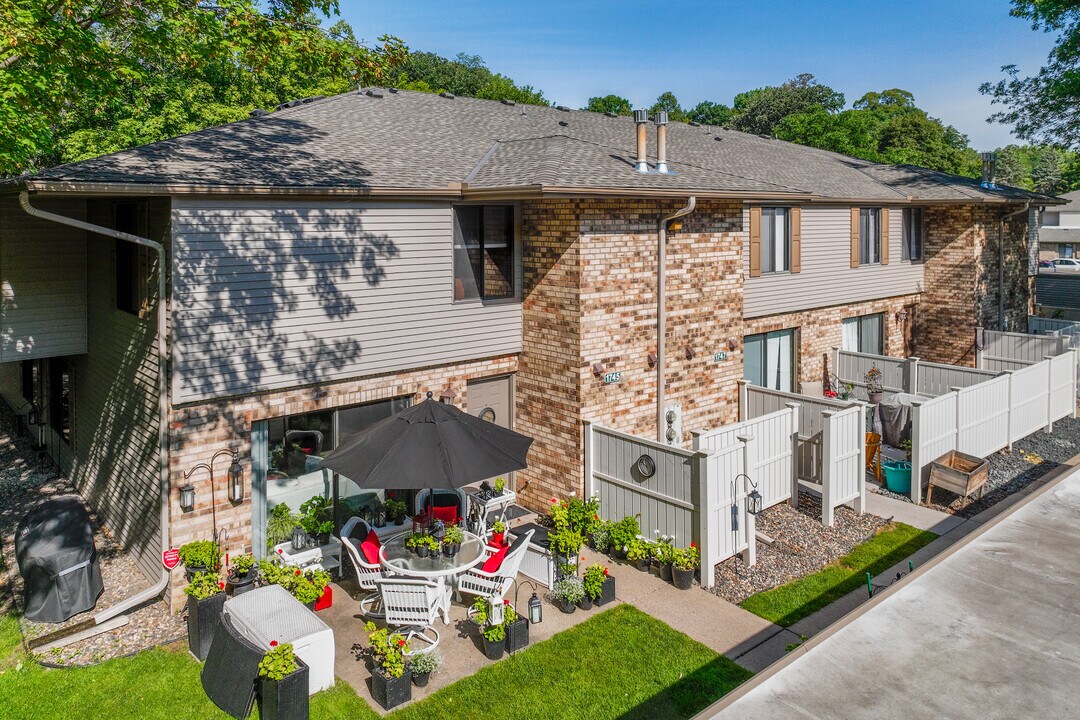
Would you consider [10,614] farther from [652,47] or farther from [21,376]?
[652,47]

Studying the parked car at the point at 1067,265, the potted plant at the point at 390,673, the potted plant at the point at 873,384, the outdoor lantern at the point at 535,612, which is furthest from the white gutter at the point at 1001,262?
the parked car at the point at 1067,265

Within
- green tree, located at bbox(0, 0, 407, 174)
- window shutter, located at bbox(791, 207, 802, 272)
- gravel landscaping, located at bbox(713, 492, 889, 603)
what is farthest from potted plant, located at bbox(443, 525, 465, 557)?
window shutter, located at bbox(791, 207, 802, 272)

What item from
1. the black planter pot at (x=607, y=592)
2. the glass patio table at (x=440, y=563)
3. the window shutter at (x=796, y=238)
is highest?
the window shutter at (x=796, y=238)

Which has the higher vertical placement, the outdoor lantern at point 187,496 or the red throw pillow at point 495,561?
the outdoor lantern at point 187,496

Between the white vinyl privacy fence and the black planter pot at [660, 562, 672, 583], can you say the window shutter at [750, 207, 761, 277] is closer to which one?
the white vinyl privacy fence

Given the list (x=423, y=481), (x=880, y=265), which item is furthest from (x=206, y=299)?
(x=880, y=265)

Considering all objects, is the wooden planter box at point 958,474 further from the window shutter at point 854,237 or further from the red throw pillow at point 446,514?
the red throw pillow at point 446,514

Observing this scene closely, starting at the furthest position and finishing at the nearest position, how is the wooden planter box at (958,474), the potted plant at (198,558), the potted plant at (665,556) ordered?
the wooden planter box at (958,474) → the potted plant at (665,556) → the potted plant at (198,558)
